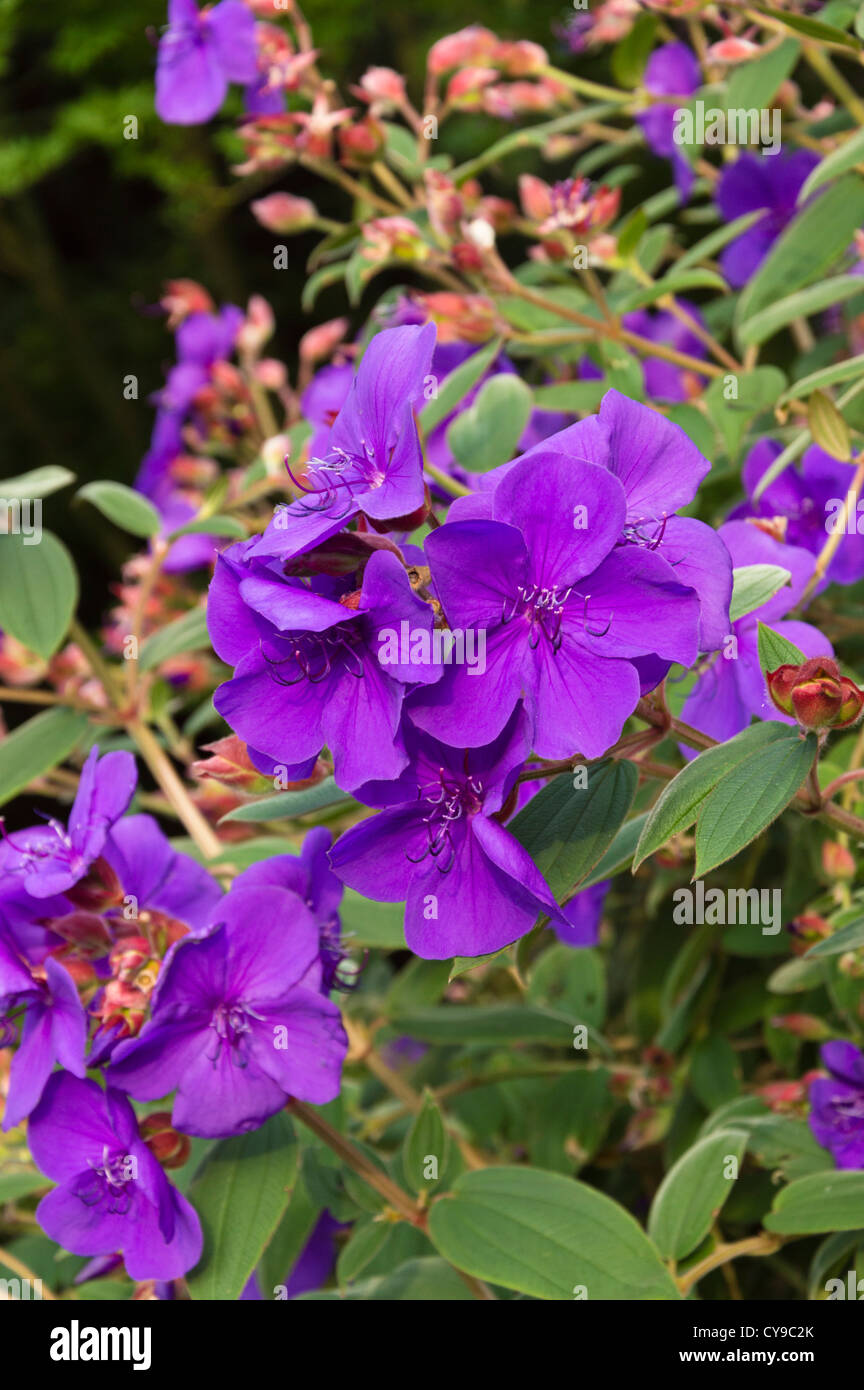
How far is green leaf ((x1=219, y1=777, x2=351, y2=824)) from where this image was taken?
0.74 meters

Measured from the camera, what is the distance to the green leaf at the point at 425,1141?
0.84 m

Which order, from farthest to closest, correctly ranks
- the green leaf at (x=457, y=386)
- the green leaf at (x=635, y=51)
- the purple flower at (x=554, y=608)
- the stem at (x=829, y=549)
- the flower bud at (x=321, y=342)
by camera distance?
the flower bud at (x=321, y=342) < the green leaf at (x=635, y=51) < the green leaf at (x=457, y=386) < the stem at (x=829, y=549) < the purple flower at (x=554, y=608)

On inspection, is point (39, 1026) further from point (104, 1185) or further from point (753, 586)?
point (753, 586)

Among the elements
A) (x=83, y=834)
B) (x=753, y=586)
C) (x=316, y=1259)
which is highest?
(x=753, y=586)

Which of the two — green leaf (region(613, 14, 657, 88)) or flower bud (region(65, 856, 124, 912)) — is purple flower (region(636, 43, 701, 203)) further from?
flower bud (region(65, 856, 124, 912))

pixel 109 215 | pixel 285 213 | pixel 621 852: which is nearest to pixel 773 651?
pixel 621 852

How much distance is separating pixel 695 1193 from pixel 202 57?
108 centimetres

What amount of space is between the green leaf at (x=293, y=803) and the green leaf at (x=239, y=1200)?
0.61 ft

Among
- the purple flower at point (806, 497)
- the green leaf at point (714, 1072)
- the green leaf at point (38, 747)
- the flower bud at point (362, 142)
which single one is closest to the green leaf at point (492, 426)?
the purple flower at point (806, 497)

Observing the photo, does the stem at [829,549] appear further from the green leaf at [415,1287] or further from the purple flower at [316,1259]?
the purple flower at [316,1259]

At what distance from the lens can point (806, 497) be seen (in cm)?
98

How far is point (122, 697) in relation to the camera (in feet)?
3.79

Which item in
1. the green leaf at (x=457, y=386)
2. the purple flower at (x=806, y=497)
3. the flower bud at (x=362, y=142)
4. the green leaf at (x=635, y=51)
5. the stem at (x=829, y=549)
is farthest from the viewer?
the green leaf at (x=635, y=51)

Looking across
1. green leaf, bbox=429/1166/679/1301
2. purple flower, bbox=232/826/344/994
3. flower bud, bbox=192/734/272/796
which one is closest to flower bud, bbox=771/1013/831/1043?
green leaf, bbox=429/1166/679/1301
